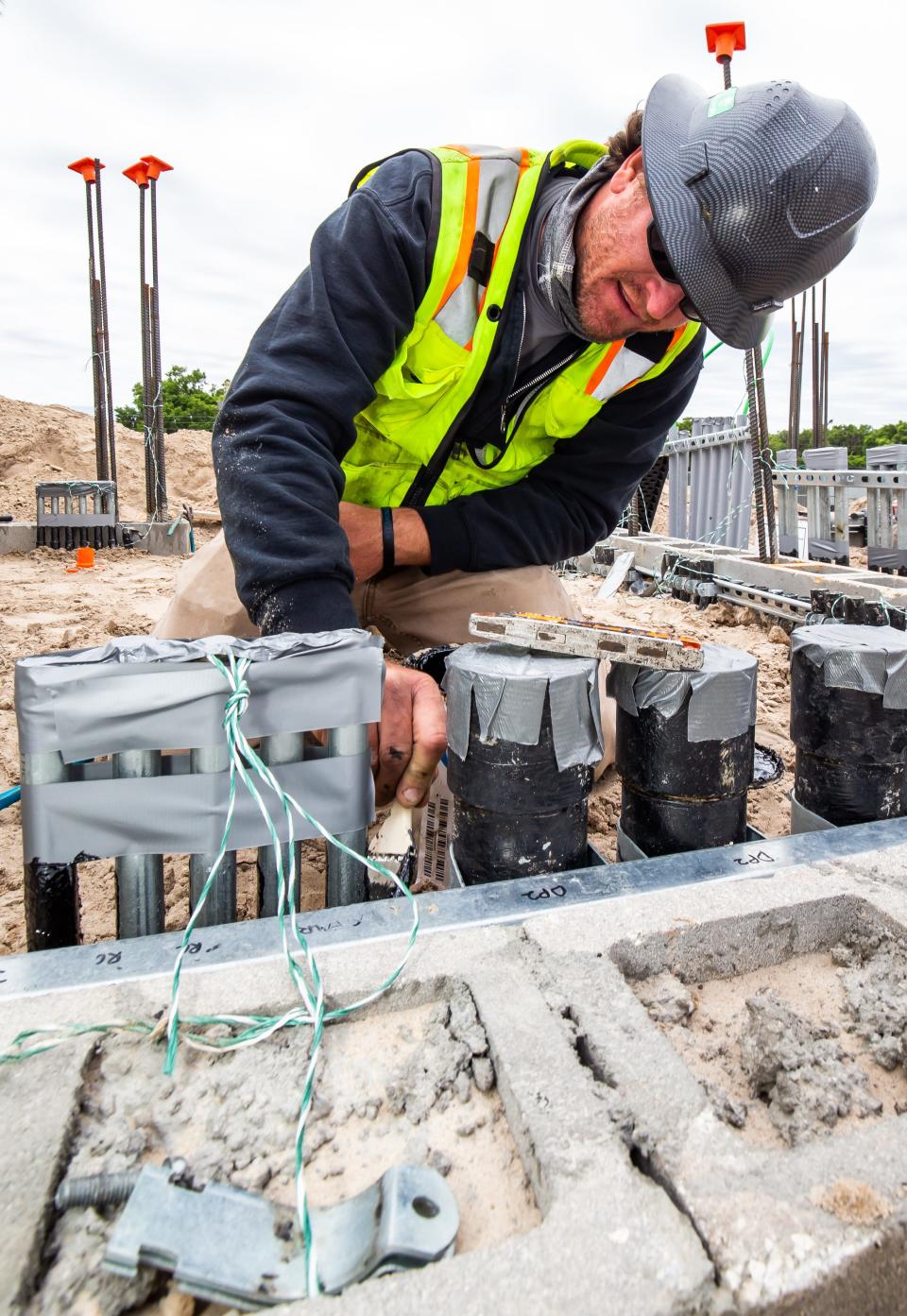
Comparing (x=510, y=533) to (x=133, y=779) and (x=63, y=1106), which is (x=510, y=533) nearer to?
(x=133, y=779)

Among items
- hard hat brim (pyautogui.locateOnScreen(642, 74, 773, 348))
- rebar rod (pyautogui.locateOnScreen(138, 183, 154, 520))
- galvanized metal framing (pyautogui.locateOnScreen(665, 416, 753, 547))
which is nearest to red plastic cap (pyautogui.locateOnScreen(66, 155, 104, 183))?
rebar rod (pyautogui.locateOnScreen(138, 183, 154, 520))

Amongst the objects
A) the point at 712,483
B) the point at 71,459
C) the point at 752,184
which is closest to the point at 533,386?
the point at 752,184

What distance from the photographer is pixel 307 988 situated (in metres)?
1.16

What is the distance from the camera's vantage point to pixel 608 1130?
92 cm

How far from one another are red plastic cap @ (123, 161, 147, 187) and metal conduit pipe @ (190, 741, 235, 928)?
1143 cm

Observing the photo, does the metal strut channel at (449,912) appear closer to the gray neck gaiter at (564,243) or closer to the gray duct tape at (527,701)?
the gray duct tape at (527,701)

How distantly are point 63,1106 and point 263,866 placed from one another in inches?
20.7

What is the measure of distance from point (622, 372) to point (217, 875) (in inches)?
71.4

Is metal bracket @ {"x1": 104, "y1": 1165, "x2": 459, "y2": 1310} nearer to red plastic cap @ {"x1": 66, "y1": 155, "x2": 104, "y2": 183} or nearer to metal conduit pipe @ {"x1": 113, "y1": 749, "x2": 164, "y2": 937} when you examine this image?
metal conduit pipe @ {"x1": 113, "y1": 749, "x2": 164, "y2": 937}

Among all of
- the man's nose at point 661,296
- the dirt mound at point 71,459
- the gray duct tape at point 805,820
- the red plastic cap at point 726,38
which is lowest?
the gray duct tape at point 805,820

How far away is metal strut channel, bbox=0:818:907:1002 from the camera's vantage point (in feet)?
3.96

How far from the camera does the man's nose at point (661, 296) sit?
198cm

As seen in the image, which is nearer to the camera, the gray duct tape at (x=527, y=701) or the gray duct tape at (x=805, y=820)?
the gray duct tape at (x=527, y=701)

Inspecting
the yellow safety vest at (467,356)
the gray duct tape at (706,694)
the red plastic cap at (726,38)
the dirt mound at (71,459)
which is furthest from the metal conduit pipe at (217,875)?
the dirt mound at (71,459)
